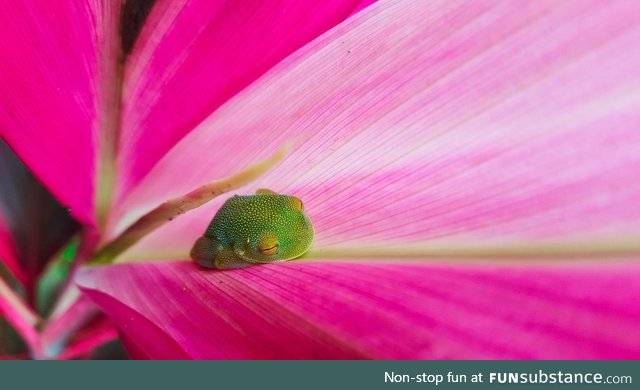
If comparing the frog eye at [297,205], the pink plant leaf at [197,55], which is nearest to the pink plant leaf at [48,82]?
the pink plant leaf at [197,55]

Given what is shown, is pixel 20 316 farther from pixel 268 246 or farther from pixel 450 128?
pixel 450 128

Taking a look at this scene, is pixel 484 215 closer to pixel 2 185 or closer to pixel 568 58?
pixel 568 58

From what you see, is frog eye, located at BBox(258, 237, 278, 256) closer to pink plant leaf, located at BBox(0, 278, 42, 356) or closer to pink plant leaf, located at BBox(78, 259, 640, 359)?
pink plant leaf, located at BBox(78, 259, 640, 359)

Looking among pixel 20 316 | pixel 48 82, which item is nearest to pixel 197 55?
pixel 48 82

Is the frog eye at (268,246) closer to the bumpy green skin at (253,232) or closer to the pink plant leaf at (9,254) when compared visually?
the bumpy green skin at (253,232)

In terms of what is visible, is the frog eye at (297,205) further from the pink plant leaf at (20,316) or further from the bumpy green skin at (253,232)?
the pink plant leaf at (20,316)

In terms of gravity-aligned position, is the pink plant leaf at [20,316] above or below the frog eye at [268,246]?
below

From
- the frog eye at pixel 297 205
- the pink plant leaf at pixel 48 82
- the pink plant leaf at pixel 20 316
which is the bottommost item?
the pink plant leaf at pixel 20 316
